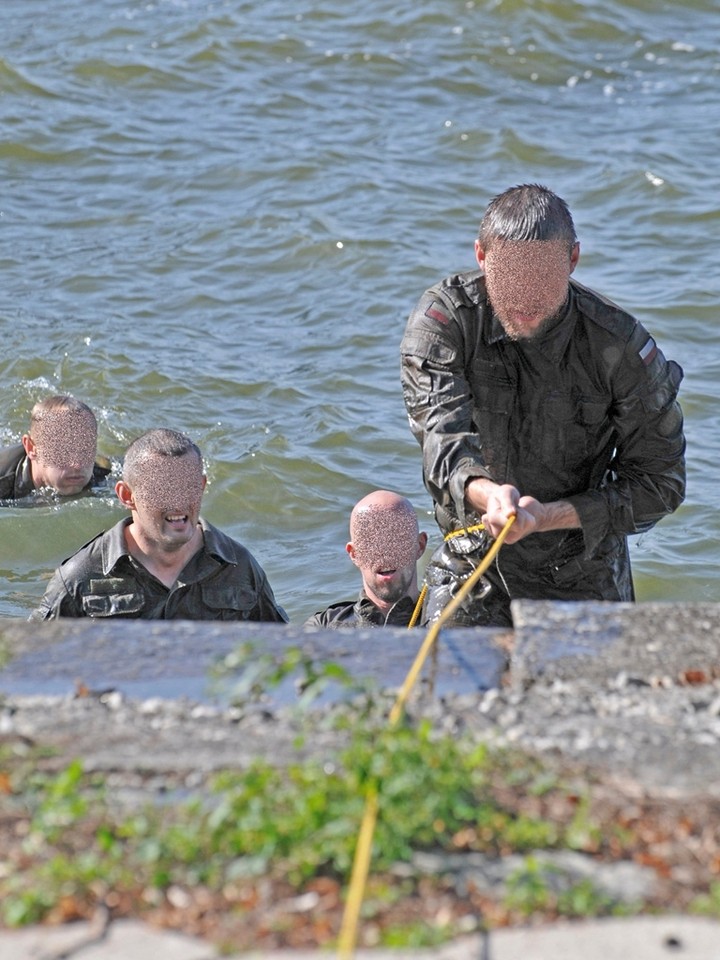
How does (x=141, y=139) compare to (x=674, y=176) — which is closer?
(x=674, y=176)

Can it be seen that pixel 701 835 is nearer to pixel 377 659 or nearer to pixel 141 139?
pixel 377 659

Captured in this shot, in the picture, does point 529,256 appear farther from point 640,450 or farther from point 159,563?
point 159,563

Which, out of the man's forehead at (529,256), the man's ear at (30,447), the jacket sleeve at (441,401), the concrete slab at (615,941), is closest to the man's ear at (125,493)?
the jacket sleeve at (441,401)

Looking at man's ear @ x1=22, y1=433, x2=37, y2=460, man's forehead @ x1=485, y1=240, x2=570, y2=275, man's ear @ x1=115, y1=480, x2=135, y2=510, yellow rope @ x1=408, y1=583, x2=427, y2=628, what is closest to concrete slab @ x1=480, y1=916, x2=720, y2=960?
man's forehead @ x1=485, y1=240, x2=570, y2=275

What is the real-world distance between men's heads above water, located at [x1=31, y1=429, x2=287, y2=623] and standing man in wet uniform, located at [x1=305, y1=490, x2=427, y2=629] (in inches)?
25.5

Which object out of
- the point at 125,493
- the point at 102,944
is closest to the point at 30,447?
the point at 125,493

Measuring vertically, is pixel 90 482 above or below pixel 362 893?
below

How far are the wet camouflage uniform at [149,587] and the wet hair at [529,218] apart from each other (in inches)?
82.8

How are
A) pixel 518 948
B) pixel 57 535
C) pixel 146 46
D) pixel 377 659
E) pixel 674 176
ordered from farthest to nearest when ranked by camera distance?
1. pixel 146 46
2. pixel 674 176
3. pixel 57 535
4. pixel 377 659
5. pixel 518 948

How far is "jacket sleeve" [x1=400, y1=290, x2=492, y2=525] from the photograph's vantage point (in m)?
5.18

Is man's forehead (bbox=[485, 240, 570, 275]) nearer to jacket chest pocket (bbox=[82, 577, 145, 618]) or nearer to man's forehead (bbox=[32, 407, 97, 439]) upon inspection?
jacket chest pocket (bbox=[82, 577, 145, 618])

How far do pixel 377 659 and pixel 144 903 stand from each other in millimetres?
1193

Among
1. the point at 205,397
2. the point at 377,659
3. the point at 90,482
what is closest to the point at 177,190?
the point at 205,397

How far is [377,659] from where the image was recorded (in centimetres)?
413
